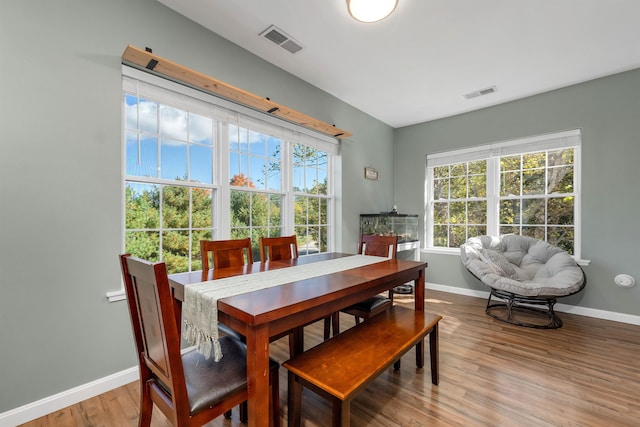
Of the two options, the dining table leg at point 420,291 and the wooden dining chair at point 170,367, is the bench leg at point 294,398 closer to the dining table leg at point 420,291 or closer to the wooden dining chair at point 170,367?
the wooden dining chair at point 170,367

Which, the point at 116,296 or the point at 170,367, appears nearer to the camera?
the point at 170,367

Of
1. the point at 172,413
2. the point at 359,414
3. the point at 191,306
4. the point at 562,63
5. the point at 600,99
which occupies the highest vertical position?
the point at 562,63

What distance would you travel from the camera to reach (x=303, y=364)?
1.35 m

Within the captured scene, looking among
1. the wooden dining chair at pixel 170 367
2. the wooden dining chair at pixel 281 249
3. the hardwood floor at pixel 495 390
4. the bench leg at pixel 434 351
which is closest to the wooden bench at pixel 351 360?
the bench leg at pixel 434 351

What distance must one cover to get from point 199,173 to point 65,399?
5.77ft

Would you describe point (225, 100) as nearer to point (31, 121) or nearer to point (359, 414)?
point (31, 121)

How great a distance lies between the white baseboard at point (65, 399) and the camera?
155 cm

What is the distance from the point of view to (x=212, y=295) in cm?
126

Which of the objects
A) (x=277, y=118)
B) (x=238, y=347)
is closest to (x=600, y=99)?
(x=277, y=118)

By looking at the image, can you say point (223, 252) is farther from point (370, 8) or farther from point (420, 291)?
point (370, 8)

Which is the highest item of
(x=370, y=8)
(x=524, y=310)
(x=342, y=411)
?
(x=370, y=8)

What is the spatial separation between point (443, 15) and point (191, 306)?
108 inches

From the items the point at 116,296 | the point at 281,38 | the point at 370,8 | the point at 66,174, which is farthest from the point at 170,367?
the point at 281,38

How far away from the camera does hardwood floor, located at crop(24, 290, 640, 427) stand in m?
1.60
